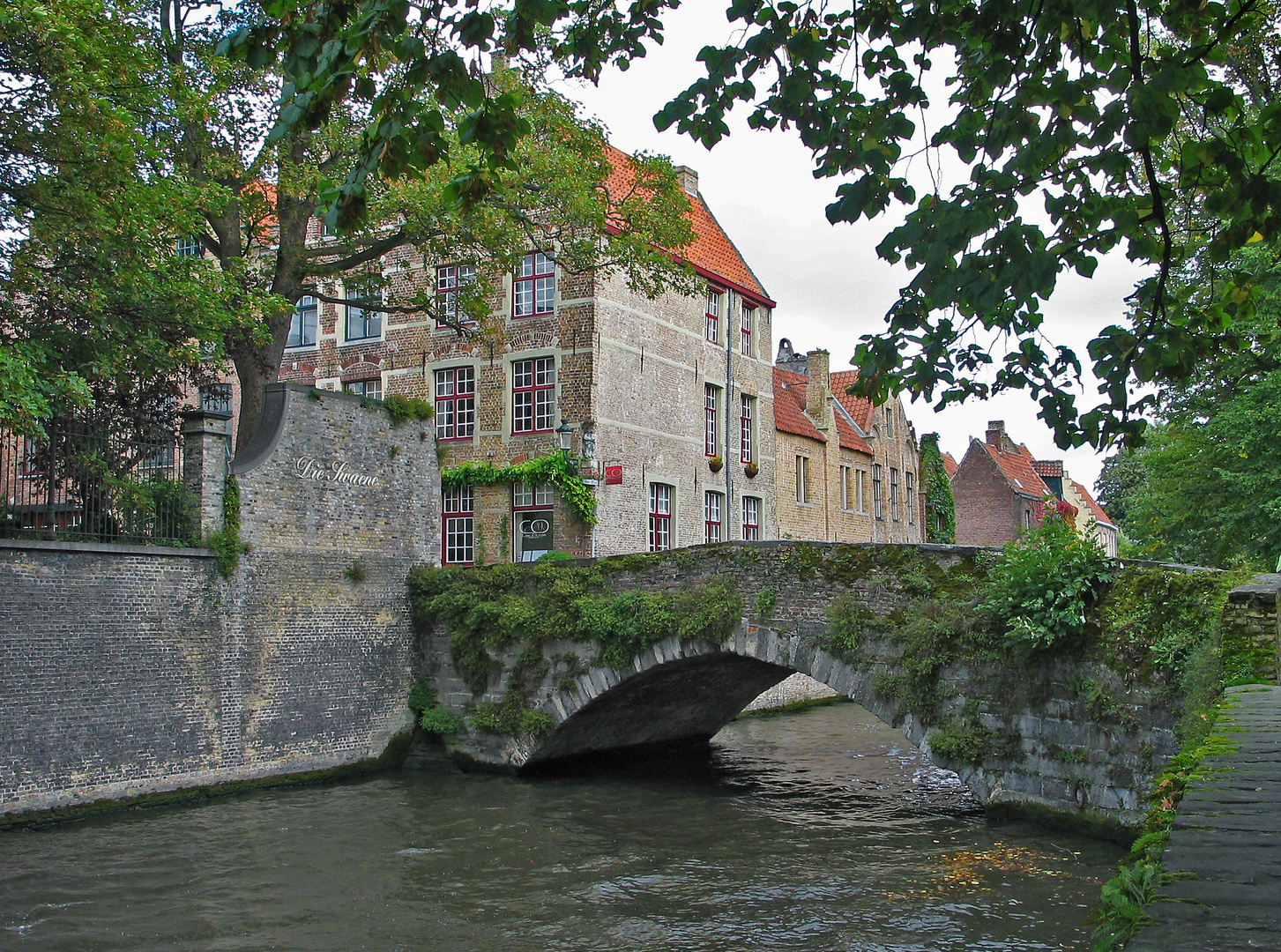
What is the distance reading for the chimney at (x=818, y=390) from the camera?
28.1 m

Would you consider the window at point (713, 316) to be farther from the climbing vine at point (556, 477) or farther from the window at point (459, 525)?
the window at point (459, 525)

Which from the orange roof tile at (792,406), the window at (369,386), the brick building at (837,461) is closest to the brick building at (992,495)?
the brick building at (837,461)

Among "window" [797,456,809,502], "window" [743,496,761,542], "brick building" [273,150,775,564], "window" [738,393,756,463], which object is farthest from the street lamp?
"window" [797,456,809,502]

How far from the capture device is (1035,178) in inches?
182

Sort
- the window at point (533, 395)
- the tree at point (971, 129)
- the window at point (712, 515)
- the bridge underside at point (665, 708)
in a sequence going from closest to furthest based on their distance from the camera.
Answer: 1. the tree at point (971, 129)
2. the bridge underside at point (665, 708)
3. the window at point (533, 395)
4. the window at point (712, 515)

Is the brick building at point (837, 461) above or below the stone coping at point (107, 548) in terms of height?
above

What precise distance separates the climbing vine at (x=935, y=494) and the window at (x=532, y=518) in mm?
17089

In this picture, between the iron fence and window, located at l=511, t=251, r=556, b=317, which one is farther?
window, located at l=511, t=251, r=556, b=317

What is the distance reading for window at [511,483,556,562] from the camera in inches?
774

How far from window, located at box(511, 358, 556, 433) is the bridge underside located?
229 inches

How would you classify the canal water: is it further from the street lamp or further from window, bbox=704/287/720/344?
window, bbox=704/287/720/344

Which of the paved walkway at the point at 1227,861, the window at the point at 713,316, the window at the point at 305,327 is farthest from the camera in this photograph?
the window at the point at 713,316

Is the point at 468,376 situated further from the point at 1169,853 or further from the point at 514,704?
the point at 1169,853

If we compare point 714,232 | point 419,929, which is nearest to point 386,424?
point 419,929
